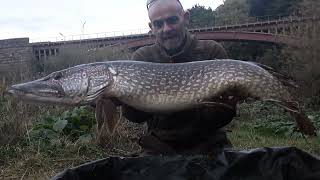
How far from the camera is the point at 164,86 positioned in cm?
313

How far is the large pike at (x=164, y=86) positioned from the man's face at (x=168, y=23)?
0.39 metres

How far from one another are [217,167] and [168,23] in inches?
41.3

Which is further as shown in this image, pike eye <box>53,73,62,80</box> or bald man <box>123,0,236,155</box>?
bald man <box>123,0,236,155</box>

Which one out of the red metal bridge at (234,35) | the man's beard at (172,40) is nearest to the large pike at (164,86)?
the man's beard at (172,40)

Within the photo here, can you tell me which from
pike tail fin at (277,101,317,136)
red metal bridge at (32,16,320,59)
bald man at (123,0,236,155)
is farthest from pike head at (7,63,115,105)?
red metal bridge at (32,16,320,59)

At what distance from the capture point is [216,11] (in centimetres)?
5478

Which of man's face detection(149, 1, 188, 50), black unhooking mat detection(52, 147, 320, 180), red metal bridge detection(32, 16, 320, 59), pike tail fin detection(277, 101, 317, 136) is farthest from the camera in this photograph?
red metal bridge detection(32, 16, 320, 59)

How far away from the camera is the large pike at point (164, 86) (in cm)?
305

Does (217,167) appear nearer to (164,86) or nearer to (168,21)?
(164,86)

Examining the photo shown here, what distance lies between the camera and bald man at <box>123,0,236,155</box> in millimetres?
3389

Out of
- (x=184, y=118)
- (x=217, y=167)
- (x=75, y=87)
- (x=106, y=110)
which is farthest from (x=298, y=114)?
(x=75, y=87)

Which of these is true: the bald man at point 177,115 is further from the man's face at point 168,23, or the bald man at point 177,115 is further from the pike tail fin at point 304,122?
the pike tail fin at point 304,122

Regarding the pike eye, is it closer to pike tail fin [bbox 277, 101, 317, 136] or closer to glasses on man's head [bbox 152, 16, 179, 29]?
glasses on man's head [bbox 152, 16, 179, 29]

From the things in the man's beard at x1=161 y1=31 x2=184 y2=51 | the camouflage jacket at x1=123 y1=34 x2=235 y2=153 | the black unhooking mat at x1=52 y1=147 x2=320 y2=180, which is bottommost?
the black unhooking mat at x1=52 y1=147 x2=320 y2=180
